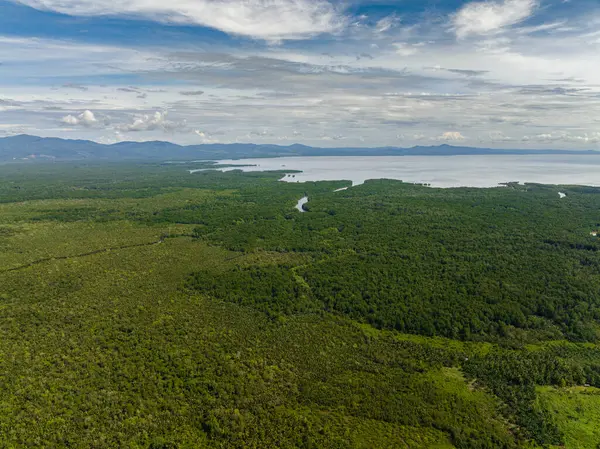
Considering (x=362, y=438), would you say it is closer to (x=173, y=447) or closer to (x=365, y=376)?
(x=365, y=376)

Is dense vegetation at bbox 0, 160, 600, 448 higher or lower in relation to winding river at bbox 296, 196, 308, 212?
lower

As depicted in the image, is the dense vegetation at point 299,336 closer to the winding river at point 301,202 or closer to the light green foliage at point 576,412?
the light green foliage at point 576,412

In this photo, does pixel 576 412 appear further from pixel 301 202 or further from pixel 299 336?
→ pixel 301 202

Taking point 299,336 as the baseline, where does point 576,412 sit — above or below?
below

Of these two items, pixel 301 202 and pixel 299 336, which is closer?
pixel 299 336

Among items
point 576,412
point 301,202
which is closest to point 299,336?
point 576,412

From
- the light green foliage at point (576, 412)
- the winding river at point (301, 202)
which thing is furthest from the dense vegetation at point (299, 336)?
the winding river at point (301, 202)

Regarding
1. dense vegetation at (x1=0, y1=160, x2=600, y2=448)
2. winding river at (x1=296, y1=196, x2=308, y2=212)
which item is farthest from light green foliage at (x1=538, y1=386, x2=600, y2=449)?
winding river at (x1=296, y1=196, x2=308, y2=212)

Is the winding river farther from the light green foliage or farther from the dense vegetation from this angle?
the light green foliage
